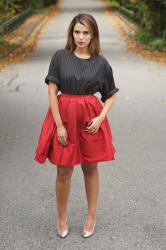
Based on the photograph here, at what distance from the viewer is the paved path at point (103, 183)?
3984 millimetres

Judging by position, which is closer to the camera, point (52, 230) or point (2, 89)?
point (52, 230)

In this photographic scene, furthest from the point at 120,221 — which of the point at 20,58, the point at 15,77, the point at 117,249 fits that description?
the point at 20,58

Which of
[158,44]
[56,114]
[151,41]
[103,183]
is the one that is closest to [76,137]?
[56,114]

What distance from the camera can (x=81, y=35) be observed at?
353 centimetres

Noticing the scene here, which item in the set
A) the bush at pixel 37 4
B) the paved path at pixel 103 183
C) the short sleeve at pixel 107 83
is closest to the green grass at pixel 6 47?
the paved path at pixel 103 183

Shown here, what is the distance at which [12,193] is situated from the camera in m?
4.94

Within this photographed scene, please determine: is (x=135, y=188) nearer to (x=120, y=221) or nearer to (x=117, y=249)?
(x=120, y=221)

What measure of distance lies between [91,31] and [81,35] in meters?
0.09

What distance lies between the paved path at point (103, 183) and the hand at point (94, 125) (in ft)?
2.94

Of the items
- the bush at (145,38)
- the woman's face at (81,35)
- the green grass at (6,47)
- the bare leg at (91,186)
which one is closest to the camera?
the woman's face at (81,35)

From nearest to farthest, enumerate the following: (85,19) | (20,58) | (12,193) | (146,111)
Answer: (85,19)
(12,193)
(146,111)
(20,58)

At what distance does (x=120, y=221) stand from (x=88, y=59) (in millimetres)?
1456

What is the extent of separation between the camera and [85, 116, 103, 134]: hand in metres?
3.63

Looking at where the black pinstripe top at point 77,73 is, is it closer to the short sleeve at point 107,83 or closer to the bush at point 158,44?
the short sleeve at point 107,83
